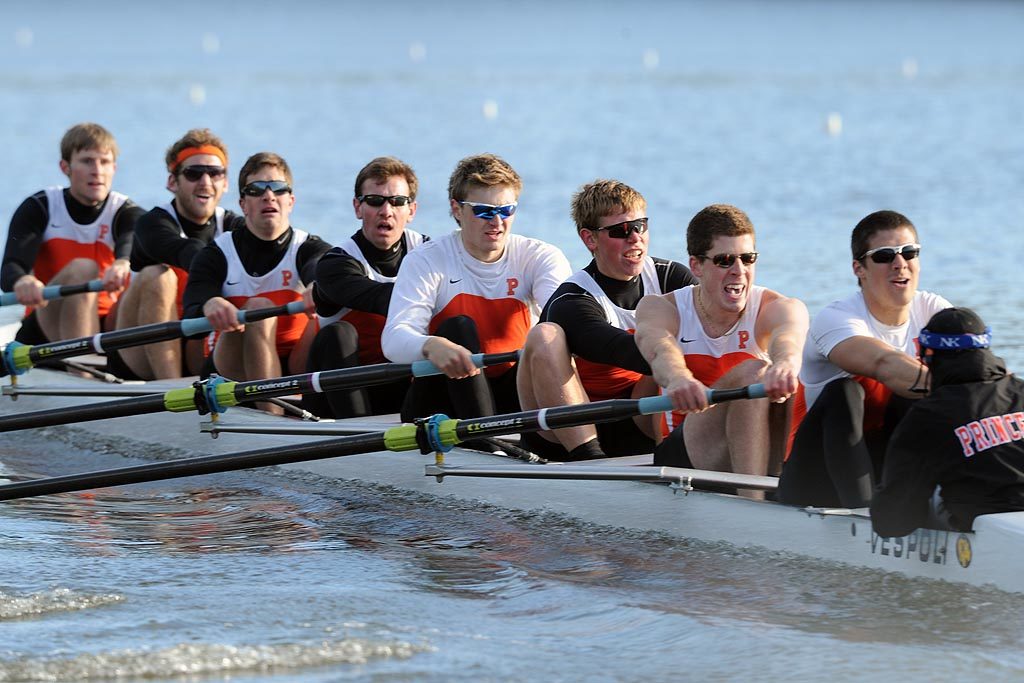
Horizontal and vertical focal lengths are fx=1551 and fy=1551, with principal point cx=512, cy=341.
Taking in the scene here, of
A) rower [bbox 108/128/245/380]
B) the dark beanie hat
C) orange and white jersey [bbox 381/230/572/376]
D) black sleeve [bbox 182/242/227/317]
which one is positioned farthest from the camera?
rower [bbox 108/128/245/380]

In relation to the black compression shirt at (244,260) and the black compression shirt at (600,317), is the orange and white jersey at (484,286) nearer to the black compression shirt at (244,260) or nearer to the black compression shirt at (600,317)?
the black compression shirt at (600,317)

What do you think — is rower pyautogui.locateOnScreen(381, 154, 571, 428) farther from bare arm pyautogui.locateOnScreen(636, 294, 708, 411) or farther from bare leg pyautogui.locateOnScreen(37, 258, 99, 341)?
bare leg pyautogui.locateOnScreen(37, 258, 99, 341)

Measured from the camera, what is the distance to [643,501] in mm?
5441

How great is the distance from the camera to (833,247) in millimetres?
15352

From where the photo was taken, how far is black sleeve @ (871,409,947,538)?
4223 mm

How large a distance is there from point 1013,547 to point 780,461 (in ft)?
3.78

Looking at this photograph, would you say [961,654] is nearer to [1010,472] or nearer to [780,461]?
[1010,472]

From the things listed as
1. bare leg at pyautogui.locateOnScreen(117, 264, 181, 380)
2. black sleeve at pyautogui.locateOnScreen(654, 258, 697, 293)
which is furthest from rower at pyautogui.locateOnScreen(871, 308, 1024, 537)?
bare leg at pyautogui.locateOnScreen(117, 264, 181, 380)

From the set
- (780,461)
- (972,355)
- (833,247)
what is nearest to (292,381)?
(780,461)

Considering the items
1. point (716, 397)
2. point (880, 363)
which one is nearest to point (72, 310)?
point (716, 397)

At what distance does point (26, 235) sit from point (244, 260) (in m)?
1.95

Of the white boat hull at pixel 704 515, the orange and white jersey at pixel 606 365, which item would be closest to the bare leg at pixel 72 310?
the white boat hull at pixel 704 515

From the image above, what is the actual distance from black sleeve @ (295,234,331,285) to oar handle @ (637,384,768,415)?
2692 millimetres

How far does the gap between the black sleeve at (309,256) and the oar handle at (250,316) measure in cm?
23
